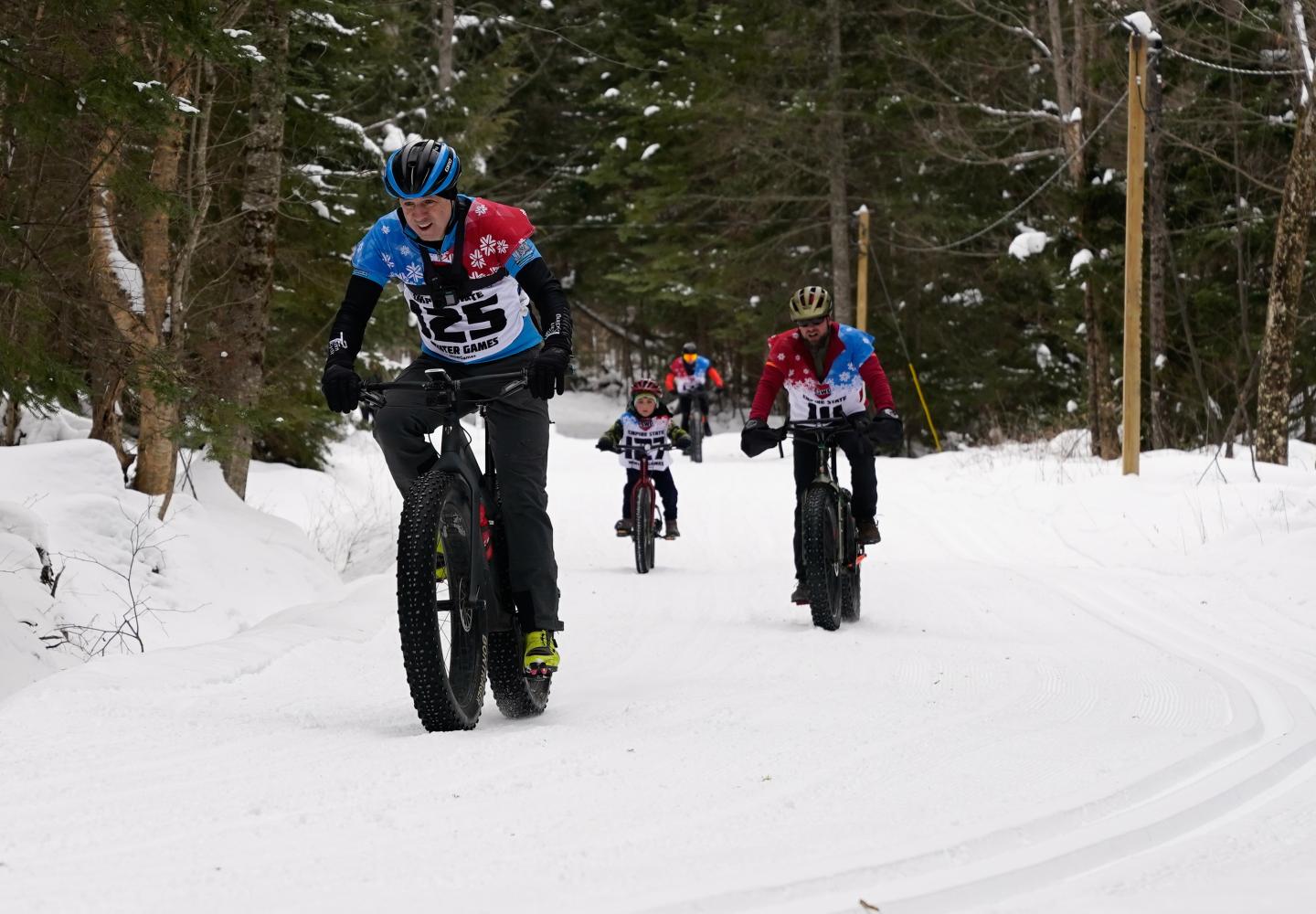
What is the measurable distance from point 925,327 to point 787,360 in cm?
2682

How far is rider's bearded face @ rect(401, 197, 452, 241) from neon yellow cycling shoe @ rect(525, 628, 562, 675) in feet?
5.35

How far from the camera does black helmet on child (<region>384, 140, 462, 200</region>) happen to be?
485 centimetres

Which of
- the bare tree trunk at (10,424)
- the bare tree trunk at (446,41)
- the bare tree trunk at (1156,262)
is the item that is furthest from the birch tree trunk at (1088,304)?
the bare tree trunk at (10,424)

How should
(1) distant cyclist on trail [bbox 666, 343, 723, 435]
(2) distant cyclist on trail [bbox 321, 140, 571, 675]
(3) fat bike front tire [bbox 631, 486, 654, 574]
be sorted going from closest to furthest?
(2) distant cyclist on trail [bbox 321, 140, 571, 675]
(3) fat bike front tire [bbox 631, 486, 654, 574]
(1) distant cyclist on trail [bbox 666, 343, 723, 435]

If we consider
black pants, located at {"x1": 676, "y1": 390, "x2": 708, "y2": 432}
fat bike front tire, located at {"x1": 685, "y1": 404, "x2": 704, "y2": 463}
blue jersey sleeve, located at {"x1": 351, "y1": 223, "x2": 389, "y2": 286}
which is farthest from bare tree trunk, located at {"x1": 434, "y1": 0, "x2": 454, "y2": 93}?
blue jersey sleeve, located at {"x1": 351, "y1": 223, "x2": 389, "y2": 286}

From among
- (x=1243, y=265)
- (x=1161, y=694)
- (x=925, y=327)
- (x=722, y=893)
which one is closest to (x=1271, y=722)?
(x=1161, y=694)

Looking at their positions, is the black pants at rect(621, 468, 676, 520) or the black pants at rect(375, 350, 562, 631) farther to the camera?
the black pants at rect(621, 468, 676, 520)

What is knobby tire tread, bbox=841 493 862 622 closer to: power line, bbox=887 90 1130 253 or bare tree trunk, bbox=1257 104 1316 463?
bare tree trunk, bbox=1257 104 1316 463

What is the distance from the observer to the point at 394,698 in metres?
5.92

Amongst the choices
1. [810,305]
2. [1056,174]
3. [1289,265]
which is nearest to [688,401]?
[1056,174]

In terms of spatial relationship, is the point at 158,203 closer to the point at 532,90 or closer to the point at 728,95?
the point at 728,95

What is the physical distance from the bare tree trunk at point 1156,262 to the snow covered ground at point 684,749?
32.9 feet

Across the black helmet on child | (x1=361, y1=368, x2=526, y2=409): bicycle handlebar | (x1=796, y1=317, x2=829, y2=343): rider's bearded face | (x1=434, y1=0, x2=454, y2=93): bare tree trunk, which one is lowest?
(x1=361, y1=368, x2=526, y2=409): bicycle handlebar

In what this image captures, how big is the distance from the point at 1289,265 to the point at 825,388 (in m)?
8.54
